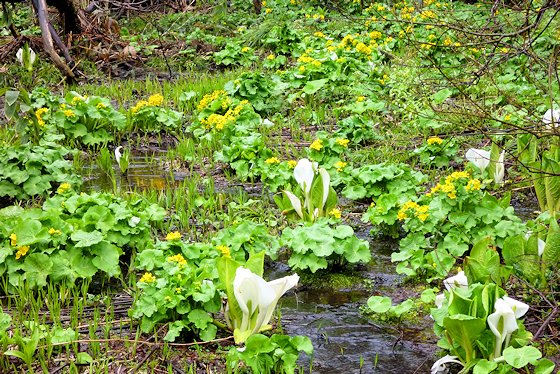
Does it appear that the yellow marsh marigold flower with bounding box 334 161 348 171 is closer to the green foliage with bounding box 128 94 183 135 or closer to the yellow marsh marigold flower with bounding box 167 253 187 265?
the yellow marsh marigold flower with bounding box 167 253 187 265

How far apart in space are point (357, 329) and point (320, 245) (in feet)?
1.84

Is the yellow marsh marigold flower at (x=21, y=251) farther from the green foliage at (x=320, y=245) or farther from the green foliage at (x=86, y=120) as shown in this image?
the green foliage at (x=86, y=120)

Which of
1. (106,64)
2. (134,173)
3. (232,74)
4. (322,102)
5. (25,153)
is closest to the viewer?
(25,153)

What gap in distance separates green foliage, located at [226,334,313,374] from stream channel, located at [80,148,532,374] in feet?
0.60

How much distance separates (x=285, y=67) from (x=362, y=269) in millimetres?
5278

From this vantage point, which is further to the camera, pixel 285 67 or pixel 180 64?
pixel 180 64

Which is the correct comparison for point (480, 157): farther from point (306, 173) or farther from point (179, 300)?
point (179, 300)

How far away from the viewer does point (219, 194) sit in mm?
4473

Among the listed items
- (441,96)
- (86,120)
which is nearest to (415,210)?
(441,96)

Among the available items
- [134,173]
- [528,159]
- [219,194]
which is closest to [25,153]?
[134,173]

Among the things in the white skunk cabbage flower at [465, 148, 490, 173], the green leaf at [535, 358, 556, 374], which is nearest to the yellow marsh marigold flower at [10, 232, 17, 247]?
the green leaf at [535, 358, 556, 374]

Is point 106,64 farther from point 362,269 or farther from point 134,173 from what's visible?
point 362,269

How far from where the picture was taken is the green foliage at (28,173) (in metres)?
4.32

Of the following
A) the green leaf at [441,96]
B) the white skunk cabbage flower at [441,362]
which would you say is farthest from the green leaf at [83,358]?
the green leaf at [441,96]
